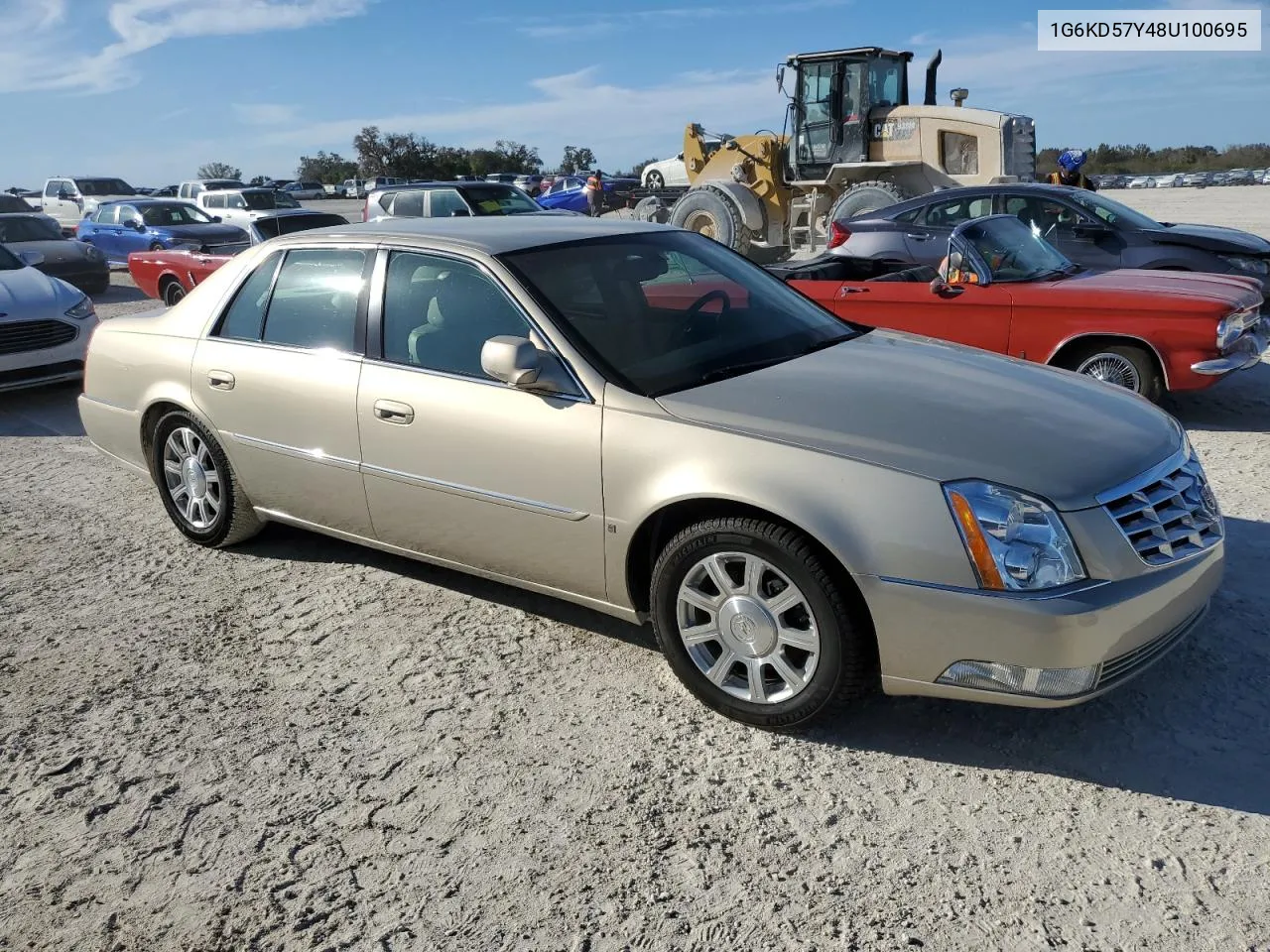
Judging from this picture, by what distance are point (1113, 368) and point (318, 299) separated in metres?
4.87

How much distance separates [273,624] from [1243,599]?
3.78m

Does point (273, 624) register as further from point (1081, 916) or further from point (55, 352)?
point (55, 352)

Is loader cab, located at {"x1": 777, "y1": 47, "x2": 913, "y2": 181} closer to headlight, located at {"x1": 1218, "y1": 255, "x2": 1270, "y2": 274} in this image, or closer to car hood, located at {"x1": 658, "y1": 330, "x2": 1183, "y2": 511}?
headlight, located at {"x1": 1218, "y1": 255, "x2": 1270, "y2": 274}

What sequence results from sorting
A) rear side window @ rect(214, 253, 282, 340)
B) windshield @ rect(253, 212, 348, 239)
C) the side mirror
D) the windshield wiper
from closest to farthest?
the side mirror
the windshield wiper
rear side window @ rect(214, 253, 282, 340)
windshield @ rect(253, 212, 348, 239)

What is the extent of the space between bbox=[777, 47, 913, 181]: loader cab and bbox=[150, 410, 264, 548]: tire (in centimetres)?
1248

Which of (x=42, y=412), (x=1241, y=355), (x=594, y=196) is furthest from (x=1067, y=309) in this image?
(x=594, y=196)

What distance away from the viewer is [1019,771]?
3104mm

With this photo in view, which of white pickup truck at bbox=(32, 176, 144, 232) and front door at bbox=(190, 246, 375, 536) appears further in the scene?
white pickup truck at bbox=(32, 176, 144, 232)

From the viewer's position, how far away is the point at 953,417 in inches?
130

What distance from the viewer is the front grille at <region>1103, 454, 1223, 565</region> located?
3045 mm

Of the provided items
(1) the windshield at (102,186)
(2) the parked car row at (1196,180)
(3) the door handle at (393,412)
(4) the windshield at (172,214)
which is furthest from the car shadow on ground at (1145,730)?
(2) the parked car row at (1196,180)

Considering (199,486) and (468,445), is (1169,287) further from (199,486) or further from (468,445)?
(199,486)

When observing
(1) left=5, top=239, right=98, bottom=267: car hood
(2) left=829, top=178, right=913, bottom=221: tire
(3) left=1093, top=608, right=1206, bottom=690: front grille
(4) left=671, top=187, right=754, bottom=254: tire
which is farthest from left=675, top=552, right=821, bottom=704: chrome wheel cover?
(1) left=5, top=239, right=98, bottom=267: car hood

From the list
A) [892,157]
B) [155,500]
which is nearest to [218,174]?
[892,157]
